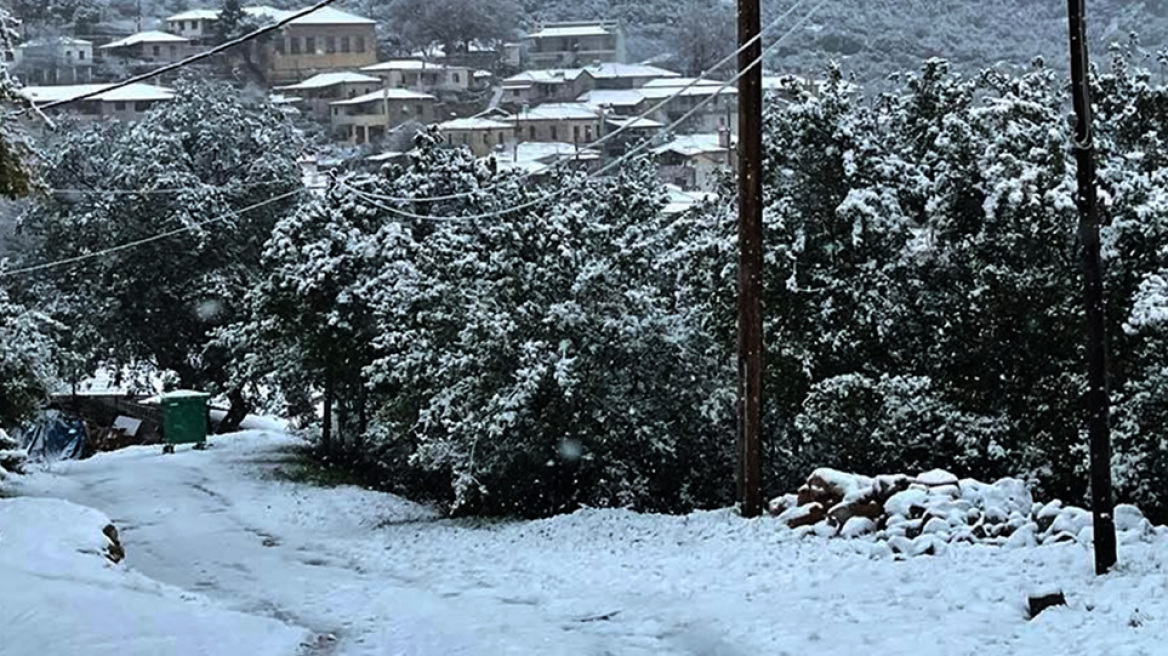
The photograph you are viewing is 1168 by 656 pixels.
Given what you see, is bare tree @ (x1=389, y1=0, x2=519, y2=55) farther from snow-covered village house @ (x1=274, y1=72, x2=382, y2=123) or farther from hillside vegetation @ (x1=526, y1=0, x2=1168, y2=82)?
hillside vegetation @ (x1=526, y1=0, x2=1168, y2=82)

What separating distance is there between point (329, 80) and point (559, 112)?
14.6 meters

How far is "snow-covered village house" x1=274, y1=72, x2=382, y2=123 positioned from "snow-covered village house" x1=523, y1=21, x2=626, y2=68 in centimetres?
1291

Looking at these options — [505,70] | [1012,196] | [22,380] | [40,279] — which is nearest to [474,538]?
[1012,196]

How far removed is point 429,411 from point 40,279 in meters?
25.4

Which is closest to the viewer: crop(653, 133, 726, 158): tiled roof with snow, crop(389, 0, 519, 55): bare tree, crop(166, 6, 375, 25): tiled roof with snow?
crop(653, 133, 726, 158): tiled roof with snow

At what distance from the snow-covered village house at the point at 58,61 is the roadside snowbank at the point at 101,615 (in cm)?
6061

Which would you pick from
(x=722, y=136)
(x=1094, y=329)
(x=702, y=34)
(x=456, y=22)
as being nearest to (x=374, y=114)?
(x=456, y=22)

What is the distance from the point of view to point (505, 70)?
80.1 metres

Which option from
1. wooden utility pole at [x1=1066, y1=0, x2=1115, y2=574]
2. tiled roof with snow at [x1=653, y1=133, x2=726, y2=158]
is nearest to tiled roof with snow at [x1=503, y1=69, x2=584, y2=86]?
tiled roof with snow at [x1=653, y1=133, x2=726, y2=158]

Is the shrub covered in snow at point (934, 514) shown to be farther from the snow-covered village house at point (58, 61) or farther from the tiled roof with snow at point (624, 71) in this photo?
the snow-covered village house at point (58, 61)

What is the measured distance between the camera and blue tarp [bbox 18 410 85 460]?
37.2m

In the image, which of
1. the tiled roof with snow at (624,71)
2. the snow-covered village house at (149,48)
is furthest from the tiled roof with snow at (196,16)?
the tiled roof with snow at (624,71)

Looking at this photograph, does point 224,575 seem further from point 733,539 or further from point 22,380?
point 22,380

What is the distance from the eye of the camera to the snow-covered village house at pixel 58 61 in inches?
2788
